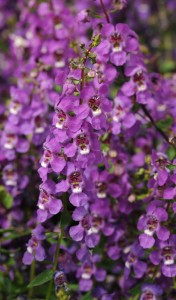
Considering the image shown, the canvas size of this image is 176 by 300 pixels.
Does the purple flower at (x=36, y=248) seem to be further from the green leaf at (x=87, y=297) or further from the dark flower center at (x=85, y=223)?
the green leaf at (x=87, y=297)

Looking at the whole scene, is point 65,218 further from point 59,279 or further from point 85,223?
point 59,279

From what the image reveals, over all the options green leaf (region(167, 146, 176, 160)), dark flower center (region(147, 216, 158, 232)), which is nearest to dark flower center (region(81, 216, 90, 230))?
dark flower center (region(147, 216, 158, 232))

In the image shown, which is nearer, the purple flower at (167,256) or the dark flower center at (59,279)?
the dark flower center at (59,279)

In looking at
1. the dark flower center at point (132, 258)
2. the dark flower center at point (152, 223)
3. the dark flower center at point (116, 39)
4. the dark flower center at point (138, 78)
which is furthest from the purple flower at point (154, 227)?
the dark flower center at point (116, 39)

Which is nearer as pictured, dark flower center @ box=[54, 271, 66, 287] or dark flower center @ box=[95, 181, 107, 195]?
dark flower center @ box=[54, 271, 66, 287]

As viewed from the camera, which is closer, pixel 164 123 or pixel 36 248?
pixel 36 248

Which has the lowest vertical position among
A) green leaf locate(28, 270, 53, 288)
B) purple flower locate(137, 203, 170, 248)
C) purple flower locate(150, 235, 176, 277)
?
purple flower locate(150, 235, 176, 277)

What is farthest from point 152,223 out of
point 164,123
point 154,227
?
point 164,123

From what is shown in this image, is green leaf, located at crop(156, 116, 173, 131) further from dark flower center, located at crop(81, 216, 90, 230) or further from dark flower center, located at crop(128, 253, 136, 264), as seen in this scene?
dark flower center, located at crop(81, 216, 90, 230)

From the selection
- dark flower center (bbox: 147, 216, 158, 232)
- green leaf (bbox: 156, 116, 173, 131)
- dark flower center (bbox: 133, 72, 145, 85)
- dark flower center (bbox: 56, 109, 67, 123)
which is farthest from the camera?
green leaf (bbox: 156, 116, 173, 131)
